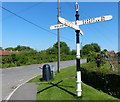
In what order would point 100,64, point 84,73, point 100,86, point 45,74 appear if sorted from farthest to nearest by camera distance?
point 100,64, point 45,74, point 84,73, point 100,86

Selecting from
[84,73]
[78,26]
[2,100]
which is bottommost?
[2,100]

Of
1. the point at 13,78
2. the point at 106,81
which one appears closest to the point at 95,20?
the point at 106,81

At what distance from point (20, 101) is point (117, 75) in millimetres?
3834

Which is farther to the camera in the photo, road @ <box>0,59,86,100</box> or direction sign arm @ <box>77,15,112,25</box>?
road @ <box>0,59,86,100</box>

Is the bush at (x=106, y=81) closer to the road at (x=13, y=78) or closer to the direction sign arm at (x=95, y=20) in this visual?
the direction sign arm at (x=95, y=20)

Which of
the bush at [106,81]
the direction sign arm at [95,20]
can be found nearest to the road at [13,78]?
the bush at [106,81]

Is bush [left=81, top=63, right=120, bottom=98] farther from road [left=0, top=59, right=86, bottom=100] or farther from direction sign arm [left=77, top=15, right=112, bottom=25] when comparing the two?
road [left=0, top=59, right=86, bottom=100]

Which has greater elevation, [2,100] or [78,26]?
[78,26]

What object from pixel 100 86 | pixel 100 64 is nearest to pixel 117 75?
pixel 100 86

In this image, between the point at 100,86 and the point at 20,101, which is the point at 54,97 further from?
the point at 100,86

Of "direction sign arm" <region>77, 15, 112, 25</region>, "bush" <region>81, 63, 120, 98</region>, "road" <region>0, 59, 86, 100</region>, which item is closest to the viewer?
"direction sign arm" <region>77, 15, 112, 25</region>

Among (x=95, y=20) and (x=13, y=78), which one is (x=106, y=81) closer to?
(x=95, y=20)

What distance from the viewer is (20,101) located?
256 inches

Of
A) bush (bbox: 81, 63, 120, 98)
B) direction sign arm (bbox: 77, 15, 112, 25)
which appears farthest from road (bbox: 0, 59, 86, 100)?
direction sign arm (bbox: 77, 15, 112, 25)
